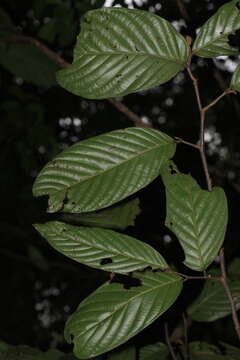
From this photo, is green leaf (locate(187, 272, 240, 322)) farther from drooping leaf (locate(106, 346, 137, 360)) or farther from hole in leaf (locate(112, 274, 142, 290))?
hole in leaf (locate(112, 274, 142, 290))

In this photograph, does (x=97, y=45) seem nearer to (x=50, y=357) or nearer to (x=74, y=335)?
(x=74, y=335)

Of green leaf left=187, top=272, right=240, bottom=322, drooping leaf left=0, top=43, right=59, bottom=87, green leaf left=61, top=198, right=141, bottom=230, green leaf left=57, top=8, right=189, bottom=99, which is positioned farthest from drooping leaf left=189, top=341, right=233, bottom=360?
drooping leaf left=0, top=43, right=59, bottom=87

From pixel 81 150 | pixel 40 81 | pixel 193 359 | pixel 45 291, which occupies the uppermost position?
pixel 81 150

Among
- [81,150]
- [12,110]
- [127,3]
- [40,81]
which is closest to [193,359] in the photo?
[81,150]

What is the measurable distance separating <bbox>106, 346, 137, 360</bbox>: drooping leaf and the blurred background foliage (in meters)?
0.12

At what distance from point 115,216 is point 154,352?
32cm

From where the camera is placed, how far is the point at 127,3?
1.31 metres

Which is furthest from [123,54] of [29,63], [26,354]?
[29,63]

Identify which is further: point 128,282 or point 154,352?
point 154,352

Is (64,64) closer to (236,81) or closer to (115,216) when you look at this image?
(115,216)

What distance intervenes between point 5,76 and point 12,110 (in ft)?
1.69

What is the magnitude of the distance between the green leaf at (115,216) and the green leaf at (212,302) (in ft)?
0.79

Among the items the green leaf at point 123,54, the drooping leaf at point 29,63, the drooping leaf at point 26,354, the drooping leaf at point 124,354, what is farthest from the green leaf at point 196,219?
the drooping leaf at point 29,63

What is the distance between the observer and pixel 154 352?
37.4 inches
